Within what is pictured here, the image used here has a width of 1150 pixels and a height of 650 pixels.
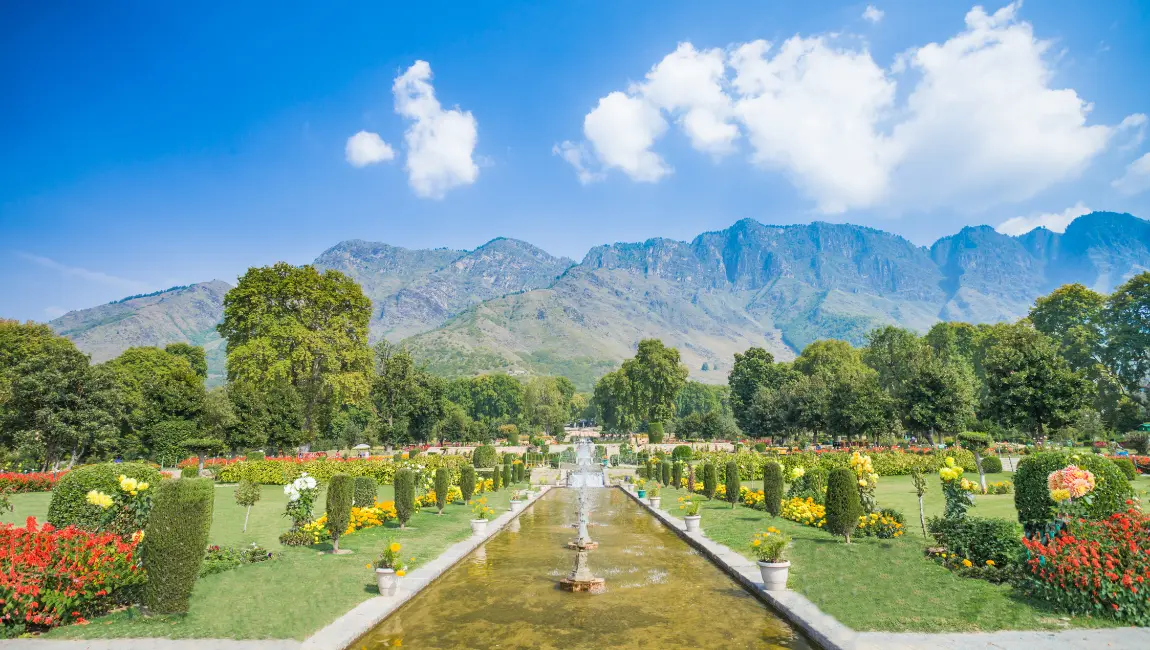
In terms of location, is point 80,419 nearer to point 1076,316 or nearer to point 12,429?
point 12,429

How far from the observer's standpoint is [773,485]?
52.9 ft

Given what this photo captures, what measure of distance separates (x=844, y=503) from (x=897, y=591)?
12.9 feet

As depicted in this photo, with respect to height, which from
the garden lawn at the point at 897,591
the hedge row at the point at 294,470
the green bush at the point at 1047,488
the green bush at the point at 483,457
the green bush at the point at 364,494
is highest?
the green bush at the point at 1047,488

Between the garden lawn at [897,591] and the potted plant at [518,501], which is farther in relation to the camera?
the potted plant at [518,501]

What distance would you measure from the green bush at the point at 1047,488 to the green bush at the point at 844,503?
3.26m

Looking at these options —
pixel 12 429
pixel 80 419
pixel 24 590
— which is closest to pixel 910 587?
pixel 24 590

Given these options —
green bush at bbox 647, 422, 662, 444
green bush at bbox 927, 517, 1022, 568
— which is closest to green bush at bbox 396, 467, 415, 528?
green bush at bbox 927, 517, 1022, 568

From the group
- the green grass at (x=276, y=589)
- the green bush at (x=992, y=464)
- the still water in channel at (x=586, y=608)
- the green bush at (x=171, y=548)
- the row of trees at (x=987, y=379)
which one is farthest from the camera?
the row of trees at (x=987, y=379)

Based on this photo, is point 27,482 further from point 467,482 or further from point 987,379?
A: point 987,379

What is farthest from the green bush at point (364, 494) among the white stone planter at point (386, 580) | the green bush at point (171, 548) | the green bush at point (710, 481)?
the green bush at point (710, 481)

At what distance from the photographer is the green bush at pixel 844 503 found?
12.0 m

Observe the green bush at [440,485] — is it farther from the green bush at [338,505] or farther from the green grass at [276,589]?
the green bush at [338,505]

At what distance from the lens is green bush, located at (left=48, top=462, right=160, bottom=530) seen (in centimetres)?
797

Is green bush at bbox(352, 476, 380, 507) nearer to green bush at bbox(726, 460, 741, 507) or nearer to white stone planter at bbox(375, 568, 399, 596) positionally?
white stone planter at bbox(375, 568, 399, 596)
